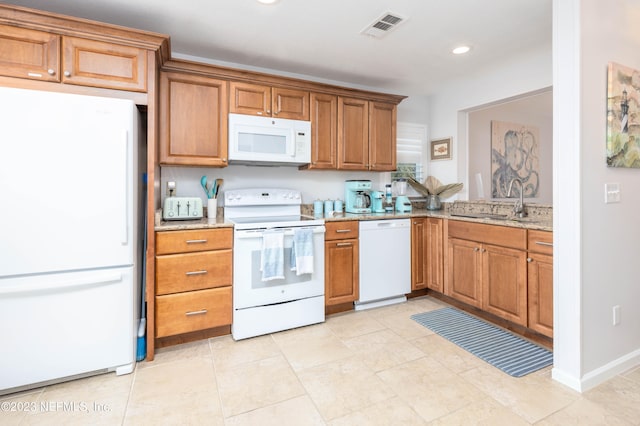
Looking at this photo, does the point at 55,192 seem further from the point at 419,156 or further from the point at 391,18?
the point at 419,156

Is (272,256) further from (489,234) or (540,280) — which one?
(540,280)

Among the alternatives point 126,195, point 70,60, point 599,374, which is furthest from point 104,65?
point 599,374

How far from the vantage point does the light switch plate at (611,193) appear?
6.26 ft

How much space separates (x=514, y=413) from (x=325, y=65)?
307cm

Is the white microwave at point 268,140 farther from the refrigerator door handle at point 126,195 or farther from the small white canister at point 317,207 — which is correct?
the refrigerator door handle at point 126,195

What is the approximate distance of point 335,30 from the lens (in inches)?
96.1

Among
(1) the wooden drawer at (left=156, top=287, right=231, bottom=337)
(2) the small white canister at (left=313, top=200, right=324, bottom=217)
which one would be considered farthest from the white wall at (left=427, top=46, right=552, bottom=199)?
(1) the wooden drawer at (left=156, top=287, right=231, bottom=337)

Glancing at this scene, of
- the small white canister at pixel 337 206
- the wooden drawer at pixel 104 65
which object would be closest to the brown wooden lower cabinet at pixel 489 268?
the small white canister at pixel 337 206

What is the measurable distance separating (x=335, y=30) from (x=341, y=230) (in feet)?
5.42

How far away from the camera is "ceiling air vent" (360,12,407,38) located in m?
2.26

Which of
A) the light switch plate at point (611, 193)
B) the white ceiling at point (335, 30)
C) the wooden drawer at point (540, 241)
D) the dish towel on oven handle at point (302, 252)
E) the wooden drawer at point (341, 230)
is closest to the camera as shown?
the light switch plate at point (611, 193)

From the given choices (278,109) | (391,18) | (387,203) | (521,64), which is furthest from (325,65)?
(521,64)

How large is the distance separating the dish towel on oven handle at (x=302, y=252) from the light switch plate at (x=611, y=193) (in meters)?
1.99

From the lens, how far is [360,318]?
2.92 m
